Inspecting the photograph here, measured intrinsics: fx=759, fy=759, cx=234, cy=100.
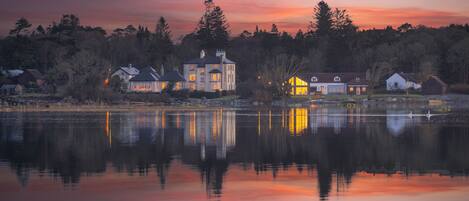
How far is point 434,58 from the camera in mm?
117375

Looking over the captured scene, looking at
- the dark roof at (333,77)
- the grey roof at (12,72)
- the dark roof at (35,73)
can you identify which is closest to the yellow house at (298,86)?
the dark roof at (333,77)

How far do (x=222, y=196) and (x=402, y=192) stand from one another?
207 inches

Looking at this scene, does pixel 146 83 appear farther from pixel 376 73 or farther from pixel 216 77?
pixel 376 73

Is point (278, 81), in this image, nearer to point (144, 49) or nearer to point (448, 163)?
point (144, 49)

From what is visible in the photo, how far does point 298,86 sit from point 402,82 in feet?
53.2

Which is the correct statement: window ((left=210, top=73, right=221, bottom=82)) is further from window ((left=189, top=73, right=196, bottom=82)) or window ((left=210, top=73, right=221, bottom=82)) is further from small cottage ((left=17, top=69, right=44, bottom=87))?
small cottage ((left=17, top=69, right=44, bottom=87))

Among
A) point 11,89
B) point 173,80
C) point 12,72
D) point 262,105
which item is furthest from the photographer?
point 12,72

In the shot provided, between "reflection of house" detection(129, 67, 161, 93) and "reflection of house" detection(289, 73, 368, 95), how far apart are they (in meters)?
21.7

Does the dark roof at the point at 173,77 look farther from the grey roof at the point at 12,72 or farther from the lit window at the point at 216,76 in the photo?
the grey roof at the point at 12,72

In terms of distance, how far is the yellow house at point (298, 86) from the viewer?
120375 mm

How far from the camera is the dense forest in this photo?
392 feet

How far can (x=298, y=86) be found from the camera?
121m

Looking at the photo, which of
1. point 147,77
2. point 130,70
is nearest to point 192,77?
point 147,77

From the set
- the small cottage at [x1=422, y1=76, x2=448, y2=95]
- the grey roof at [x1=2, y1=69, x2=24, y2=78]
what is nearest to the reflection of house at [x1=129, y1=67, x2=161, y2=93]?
the grey roof at [x1=2, y1=69, x2=24, y2=78]
